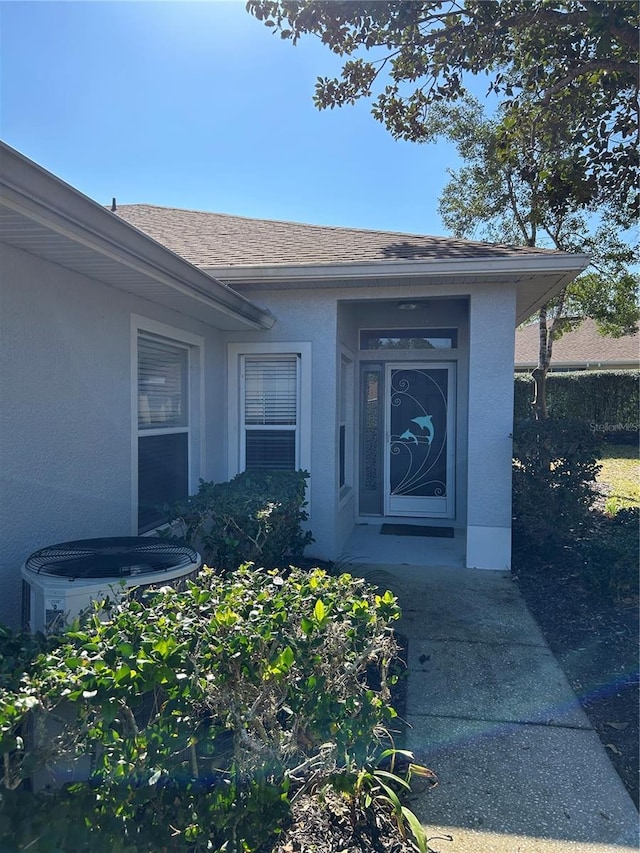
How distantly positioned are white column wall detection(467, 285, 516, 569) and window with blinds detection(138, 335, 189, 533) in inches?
129

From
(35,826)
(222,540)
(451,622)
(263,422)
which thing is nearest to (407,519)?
(263,422)

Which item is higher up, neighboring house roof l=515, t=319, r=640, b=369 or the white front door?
neighboring house roof l=515, t=319, r=640, b=369

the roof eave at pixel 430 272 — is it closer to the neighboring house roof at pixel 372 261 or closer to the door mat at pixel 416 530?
the neighboring house roof at pixel 372 261

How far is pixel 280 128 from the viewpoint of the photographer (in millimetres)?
7555

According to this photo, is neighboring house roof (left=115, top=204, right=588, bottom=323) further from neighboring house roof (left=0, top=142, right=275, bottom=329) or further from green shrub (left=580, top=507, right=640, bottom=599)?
green shrub (left=580, top=507, right=640, bottom=599)

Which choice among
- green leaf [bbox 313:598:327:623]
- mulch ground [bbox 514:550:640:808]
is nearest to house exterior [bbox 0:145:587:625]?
mulch ground [bbox 514:550:640:808]

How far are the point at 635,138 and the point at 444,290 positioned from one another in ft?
12.0

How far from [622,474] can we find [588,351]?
13.3 m

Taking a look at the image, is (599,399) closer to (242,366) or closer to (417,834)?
(242,366)

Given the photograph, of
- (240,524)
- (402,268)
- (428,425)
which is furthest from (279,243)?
(240,524)

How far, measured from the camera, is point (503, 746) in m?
3.25

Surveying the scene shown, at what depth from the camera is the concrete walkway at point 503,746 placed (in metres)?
2.60

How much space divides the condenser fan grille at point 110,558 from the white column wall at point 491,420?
398cm

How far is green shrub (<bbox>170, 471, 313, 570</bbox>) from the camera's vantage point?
470cm
